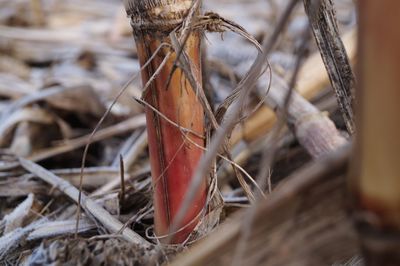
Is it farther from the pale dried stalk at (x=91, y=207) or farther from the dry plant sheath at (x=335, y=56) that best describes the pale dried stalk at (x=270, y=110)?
the dry plant sheath at (x=335, y=56)

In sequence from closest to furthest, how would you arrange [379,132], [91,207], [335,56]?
1. [379,132]
2. [335,56]
3. [91,207]

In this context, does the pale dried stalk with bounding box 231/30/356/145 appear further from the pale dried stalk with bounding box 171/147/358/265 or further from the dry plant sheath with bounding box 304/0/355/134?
the pale dried stalk with bounding box 171/147/358/265

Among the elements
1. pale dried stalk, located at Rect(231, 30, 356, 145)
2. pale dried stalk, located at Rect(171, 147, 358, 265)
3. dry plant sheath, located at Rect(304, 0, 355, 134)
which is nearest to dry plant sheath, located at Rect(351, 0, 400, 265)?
pale dried stalk, located at Rect(171, 147, 358, 265)

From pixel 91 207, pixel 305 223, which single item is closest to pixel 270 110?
pixel 91 207

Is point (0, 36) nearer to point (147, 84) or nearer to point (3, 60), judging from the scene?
point (3, 60)

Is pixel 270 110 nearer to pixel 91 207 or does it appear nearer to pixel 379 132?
pixel 91 207

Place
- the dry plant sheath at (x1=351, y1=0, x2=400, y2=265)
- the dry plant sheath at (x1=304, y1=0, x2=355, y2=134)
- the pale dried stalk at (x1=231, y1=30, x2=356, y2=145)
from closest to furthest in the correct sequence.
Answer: the dry plant sheath at (x1=351, y1=0, x2=400, y2=265) → the dry plant sheath at (x1=304, y1=0, x2=355, y2=134) → the pale dried stalk at (x1=231, y1=30, x2=356, y2=145)
